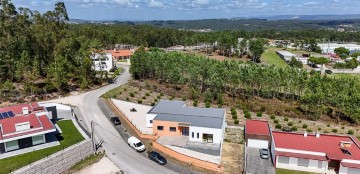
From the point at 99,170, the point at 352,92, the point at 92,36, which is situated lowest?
the point at 99,170

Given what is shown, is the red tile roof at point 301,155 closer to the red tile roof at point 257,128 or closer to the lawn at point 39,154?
the red tile roof at point 257,128

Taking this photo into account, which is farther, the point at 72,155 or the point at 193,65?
the point at 193,65

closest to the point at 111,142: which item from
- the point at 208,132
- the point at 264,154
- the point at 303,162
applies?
the point at 208,132

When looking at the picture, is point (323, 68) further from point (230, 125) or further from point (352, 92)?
point (230, 125)

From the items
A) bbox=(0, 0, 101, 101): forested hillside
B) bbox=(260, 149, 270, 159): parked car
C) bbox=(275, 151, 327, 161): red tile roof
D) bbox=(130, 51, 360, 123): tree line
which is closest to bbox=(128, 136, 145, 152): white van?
bbox=(260, 149, 270, 159): parked car

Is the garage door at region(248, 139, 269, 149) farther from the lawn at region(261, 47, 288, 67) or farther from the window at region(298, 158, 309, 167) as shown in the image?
the lawn at region(261, 47, 288, 67)

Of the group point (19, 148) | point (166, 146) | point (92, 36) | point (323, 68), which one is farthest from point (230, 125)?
point (92, 36)

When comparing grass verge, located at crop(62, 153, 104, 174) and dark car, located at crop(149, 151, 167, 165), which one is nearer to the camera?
grass verge, located at crop(62, 153, 104, 174)
